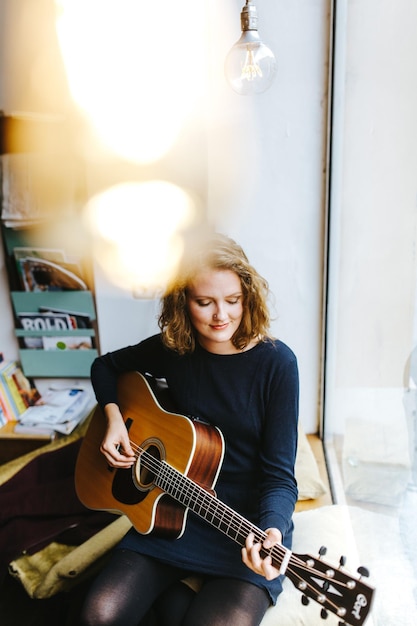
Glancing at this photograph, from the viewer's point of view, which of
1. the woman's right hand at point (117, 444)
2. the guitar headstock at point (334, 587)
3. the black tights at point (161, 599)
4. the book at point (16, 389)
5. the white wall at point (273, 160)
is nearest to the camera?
the guitar headstock at point (334, 587)

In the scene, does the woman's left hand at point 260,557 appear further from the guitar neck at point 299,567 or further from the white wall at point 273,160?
the white wall at point 273,160

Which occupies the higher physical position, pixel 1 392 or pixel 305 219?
pixel 305 219

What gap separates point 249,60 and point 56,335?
53.7 inches

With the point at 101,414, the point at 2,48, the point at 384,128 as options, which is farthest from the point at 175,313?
the point at 2,48

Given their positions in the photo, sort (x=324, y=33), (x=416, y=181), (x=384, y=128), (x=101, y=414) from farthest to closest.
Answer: (x=324, y=33) < (x=101, y=414) < (x=384, y=128) < (x=416, y=181)

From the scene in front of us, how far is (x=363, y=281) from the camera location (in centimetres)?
163

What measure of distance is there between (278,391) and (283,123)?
107 cm

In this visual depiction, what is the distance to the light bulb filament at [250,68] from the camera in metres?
1.43

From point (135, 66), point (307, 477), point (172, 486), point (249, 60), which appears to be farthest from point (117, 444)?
point (135, 66)

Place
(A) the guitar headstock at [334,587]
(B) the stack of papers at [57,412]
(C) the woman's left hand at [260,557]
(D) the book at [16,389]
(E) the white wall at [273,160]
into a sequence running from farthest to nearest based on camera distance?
(D) the book at [16,389] < (B) the stack of papers at [57,412] < (E) the white wall at [273,160] < (C) the woman's left hand at [260,557] < (A) the guitar headstock at [334,587]

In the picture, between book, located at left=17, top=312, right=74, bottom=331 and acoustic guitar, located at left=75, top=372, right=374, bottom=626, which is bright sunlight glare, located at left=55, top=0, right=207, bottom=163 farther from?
acoustic guitar, located at left=75, top=372, right=374, bottom=626

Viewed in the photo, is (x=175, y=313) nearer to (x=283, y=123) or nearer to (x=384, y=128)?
(x=384, y=128)

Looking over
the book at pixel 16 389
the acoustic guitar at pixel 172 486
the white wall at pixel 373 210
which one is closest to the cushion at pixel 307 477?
the white wall at pixel 373 210

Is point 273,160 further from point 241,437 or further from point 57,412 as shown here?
point 57,412
